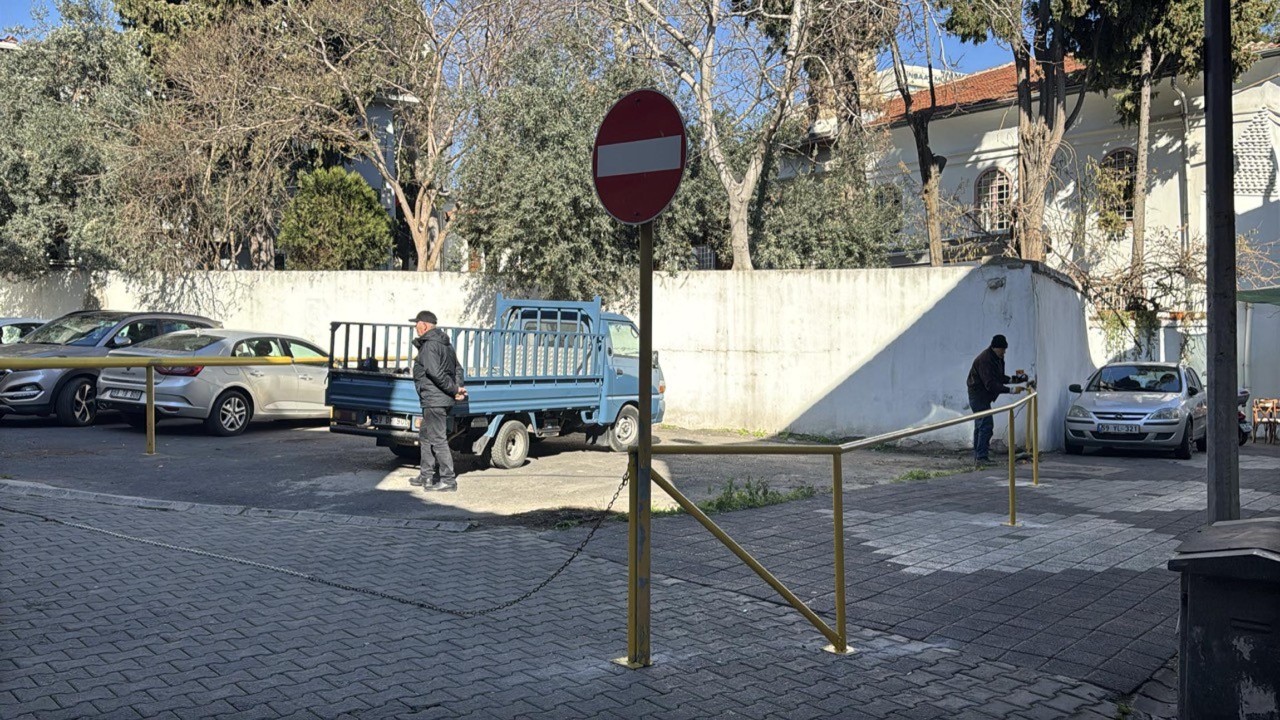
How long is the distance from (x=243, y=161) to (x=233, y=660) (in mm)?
20961

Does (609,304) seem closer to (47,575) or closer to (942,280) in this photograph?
(942,280)

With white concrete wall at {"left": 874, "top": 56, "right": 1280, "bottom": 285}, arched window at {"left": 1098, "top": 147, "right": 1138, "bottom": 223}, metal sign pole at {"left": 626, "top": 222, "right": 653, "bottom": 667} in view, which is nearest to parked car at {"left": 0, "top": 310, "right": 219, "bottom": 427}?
metal sign pole at {"left": 626, "top": 222, "right": 653, "bottom": 667}

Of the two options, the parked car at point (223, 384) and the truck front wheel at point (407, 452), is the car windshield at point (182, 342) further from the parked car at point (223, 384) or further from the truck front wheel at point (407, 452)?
the truck front wheel at point (407, 452)

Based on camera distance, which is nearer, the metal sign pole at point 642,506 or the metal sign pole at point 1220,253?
the metal sign pole at point 642,506

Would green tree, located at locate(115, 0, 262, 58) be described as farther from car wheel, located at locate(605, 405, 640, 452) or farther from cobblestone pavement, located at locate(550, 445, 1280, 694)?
cobblestone pavement, located at locate(550, 445, 1280, 694)

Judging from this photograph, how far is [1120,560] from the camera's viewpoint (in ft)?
26.6

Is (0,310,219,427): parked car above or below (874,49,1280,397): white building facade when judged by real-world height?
below

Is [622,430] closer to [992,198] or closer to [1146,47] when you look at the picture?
[1146,47]

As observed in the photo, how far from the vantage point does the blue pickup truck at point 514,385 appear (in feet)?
38.8

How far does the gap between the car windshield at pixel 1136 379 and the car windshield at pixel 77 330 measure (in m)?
15.9

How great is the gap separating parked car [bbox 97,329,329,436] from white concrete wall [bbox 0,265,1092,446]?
620 centimetres

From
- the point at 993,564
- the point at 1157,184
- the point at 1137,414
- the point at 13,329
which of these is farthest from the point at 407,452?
the point at 1157,184

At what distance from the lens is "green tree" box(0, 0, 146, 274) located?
23828 mm

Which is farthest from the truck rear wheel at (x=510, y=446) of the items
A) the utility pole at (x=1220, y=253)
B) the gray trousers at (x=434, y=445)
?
the utility pole at (x=1220, y=253)
